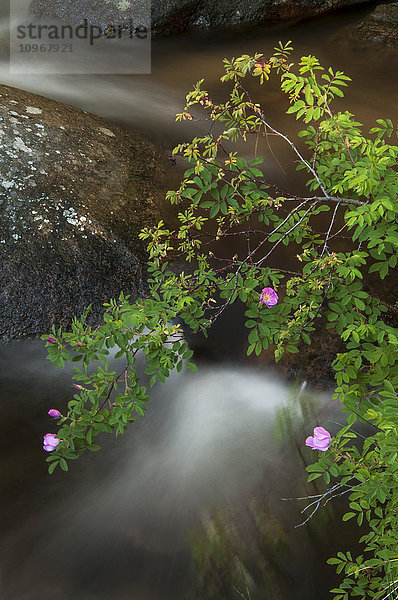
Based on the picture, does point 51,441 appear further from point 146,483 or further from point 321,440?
point 321,440

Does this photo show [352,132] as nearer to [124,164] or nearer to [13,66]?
[124,164]

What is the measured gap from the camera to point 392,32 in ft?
18.6

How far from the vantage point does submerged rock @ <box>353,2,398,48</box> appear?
561cm

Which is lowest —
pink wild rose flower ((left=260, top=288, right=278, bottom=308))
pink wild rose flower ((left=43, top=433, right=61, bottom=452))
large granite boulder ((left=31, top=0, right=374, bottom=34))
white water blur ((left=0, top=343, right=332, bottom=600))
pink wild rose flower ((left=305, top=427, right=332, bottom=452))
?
white water blur ((left=0, top=343, right=332, bottom=600))

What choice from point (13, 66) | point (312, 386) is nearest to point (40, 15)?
point (13, 66)

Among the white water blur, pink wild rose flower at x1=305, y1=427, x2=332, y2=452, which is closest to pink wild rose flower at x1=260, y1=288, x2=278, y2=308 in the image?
pink wild rose flower at x1=305, y1=427, x2=332, y2=452

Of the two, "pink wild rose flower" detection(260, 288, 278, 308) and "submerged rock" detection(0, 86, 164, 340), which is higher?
"pink wild rose flower" detection(260, 288, 278, 308)

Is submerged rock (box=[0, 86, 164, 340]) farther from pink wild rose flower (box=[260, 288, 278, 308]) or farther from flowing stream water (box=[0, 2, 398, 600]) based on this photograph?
pink wild rose flower (box=[260, 288, 278, 308])

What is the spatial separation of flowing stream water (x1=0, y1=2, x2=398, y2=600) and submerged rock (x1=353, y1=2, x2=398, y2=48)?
4149 millimetres

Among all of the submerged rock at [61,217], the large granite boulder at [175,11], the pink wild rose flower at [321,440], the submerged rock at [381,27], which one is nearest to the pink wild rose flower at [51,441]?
the pink wild rose flower at [321,440]

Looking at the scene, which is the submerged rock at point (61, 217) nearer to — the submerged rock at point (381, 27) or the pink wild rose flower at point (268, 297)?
the pink wild rose flower at point (268, 297)

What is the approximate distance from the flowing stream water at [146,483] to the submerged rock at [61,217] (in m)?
0.28

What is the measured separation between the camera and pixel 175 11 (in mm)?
5785

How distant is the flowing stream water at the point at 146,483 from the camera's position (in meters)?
2.08
